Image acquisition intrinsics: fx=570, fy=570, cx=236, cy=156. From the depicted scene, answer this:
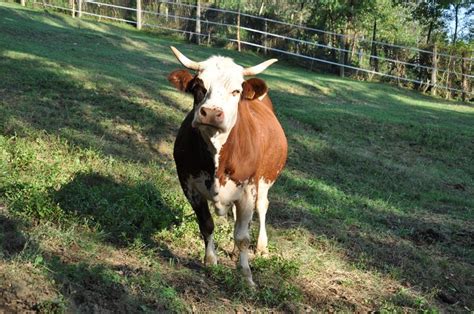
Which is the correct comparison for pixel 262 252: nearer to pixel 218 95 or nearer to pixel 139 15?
pixel 218 95

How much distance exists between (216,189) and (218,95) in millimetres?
936

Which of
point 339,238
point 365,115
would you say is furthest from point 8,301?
point 365,115

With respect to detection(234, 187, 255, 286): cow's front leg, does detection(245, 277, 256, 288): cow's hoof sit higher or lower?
lower

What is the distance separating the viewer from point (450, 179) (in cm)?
1127

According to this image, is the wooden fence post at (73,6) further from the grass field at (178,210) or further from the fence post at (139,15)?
the grass field at (178,210)

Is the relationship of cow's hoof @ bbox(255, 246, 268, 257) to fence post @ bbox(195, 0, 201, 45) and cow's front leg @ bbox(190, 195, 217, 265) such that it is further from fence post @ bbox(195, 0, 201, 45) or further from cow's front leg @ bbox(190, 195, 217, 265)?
fence post @ bbox(195, 0, 201, 45)

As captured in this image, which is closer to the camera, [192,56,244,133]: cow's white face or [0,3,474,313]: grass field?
[192,56,244,133]: cow's white face

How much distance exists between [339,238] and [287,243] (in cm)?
77

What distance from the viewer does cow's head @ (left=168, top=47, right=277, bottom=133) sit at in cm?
447

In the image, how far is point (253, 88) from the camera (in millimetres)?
5074

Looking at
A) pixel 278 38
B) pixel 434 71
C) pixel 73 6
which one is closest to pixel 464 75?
pixel 434 71

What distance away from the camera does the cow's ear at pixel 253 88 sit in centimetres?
502

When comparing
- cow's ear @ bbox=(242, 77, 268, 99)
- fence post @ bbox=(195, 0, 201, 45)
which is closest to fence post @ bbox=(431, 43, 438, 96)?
fence post @ bbox=(195, 0, 201, 45)

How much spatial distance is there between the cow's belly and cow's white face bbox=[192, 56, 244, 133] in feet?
1.78
